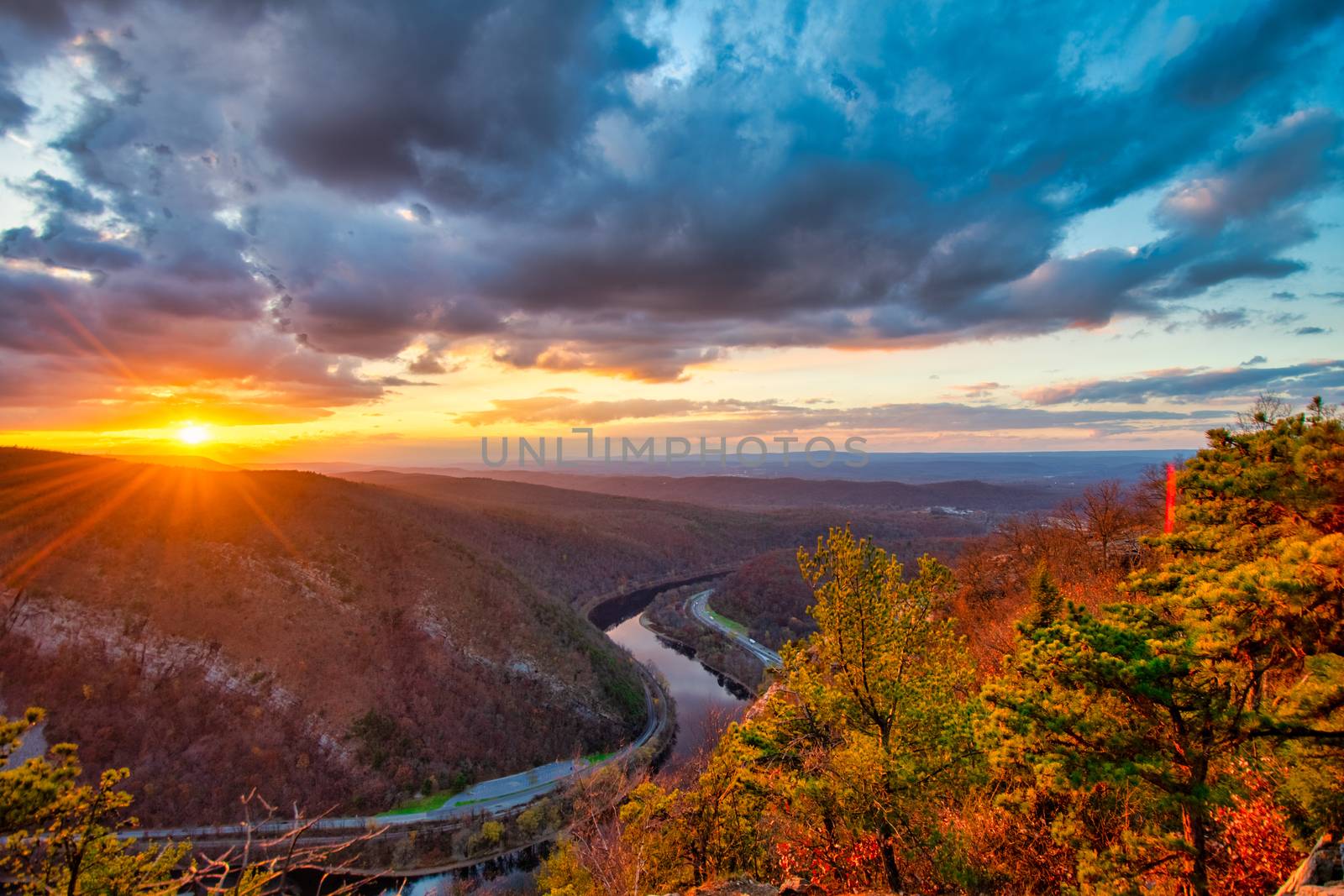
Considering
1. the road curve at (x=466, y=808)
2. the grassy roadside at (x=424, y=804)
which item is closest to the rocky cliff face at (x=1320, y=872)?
the road curve at (x=466, y=808)

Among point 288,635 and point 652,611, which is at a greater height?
point 288,635

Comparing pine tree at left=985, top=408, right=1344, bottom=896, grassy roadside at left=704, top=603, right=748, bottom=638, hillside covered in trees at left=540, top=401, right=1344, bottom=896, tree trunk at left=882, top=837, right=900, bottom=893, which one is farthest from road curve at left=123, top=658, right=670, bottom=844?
pine tree at left=985, top=408, right=1344, bottom=896

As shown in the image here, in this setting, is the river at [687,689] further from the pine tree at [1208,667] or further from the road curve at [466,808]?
the pine tree at [1208,667]

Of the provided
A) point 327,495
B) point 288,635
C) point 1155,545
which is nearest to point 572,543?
point 327,495

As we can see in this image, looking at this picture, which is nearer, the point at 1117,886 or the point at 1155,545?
the point at 1117,886

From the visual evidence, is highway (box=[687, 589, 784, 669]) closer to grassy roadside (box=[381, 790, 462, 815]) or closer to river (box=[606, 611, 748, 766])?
river (box=[606, 611, 748, 766])

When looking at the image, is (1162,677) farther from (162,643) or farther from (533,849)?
(162,643)
